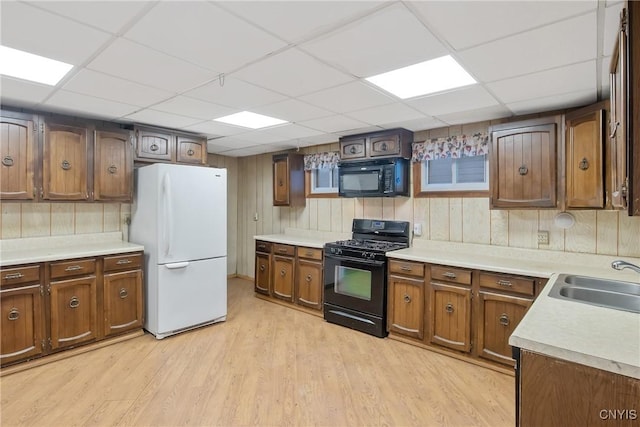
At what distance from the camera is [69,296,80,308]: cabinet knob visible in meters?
2.94

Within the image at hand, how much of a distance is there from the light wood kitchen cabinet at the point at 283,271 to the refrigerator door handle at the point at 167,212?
58.2 inches

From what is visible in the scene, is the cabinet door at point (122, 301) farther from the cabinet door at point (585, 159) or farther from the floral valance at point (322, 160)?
the cabinet door at point (585, 159)

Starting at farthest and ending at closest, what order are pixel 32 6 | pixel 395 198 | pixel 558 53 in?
1. pixel 395 198
2. pixel 558 53
3. pixel 32 6

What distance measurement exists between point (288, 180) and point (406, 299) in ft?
7.77

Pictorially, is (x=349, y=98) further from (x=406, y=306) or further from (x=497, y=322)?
(x=497, y=322)

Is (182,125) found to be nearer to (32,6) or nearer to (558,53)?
(32,6)

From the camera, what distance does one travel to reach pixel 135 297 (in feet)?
11.0

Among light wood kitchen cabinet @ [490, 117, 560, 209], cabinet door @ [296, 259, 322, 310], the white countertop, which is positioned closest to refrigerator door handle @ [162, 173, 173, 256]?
the white countertop

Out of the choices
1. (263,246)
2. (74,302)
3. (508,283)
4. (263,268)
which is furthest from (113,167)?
(508,283)

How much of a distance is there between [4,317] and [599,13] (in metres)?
4.15

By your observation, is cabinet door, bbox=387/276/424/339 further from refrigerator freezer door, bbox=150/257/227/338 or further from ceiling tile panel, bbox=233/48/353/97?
ceiling tile panel, bbox=233/48/353/97

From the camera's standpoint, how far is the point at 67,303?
2.92m

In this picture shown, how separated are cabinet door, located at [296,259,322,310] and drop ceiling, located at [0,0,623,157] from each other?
191cm

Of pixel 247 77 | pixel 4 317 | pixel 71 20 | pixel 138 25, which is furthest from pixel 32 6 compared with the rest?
pixel 4 317
